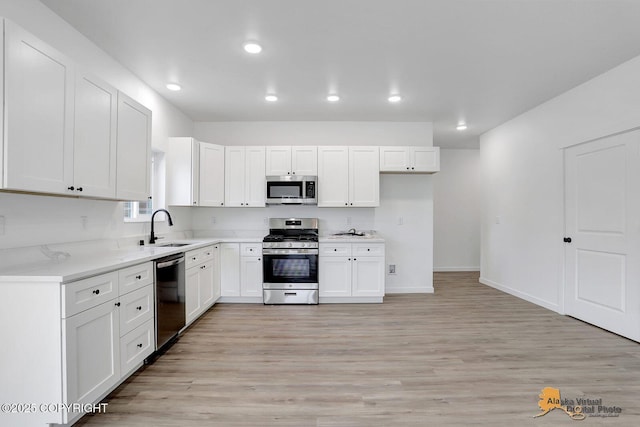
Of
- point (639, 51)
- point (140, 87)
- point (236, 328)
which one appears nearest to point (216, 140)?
point (140, 87)

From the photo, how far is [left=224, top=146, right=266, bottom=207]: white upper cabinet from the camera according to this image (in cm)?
441

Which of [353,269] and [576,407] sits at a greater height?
[353,269]

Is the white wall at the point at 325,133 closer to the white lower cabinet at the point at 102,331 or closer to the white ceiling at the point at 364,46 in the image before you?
the white ceiling at the point at 364,46

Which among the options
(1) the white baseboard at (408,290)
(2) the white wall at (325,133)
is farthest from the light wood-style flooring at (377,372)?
(2) the white wall at (325,133)

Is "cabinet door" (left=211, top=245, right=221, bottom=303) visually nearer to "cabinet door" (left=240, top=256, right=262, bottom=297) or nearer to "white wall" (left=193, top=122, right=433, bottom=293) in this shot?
"cabinet door" (left=240, top=256, right=262, bottom=297)

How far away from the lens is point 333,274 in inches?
164

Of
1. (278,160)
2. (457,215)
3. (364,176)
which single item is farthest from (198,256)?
(457,215)

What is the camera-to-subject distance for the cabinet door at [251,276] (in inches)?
163

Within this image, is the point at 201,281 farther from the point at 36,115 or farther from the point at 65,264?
the point at 36,115

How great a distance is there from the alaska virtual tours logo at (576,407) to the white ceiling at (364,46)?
2.81 meters

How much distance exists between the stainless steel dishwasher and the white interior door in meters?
4.56

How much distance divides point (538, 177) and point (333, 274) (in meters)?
3.23

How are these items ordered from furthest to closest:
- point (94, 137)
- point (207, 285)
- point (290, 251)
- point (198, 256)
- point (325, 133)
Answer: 1. point (325, 133)
2. point (290, 251)
3. point (207, 285)
4. point (198, 256)
5. point (94, 137)

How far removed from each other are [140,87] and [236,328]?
9.79 ft
